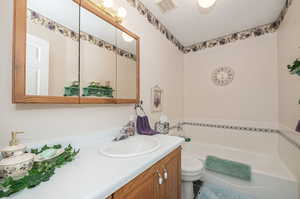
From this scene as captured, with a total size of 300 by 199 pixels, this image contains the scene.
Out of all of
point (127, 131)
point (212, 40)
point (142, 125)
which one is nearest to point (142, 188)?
point (127, 131)

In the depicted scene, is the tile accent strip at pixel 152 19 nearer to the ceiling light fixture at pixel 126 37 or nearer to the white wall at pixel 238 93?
the ceiling light fixture at pixel 126 37

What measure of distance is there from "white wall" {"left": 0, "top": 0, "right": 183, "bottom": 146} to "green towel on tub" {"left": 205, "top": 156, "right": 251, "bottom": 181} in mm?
915

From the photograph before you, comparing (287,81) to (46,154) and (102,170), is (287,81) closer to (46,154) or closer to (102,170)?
(102,170)

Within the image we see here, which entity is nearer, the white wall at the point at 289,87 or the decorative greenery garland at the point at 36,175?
the decorative greenery garland at the point at 36,175

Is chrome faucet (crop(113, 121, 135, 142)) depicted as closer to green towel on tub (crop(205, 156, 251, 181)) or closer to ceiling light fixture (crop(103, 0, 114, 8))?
ceiling light fixture (crop(103, 0, 114, 8))

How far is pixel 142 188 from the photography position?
2.13ft

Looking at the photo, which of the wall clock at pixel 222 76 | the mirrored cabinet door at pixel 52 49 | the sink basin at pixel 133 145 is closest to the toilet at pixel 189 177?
the sink basin at pixel 133 145

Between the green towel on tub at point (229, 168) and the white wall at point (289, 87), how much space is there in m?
0.42

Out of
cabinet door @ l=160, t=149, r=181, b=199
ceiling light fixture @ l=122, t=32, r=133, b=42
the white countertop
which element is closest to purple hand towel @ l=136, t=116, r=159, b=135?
cabinet door @ l=160, t=149, r=181, b=199

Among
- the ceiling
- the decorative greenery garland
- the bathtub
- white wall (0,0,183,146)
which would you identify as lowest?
the bathtub

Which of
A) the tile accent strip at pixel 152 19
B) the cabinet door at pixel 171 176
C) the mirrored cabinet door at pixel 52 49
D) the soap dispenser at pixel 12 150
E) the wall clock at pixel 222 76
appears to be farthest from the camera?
the wall clock at pixel 222 76

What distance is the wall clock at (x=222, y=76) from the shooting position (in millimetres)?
2131

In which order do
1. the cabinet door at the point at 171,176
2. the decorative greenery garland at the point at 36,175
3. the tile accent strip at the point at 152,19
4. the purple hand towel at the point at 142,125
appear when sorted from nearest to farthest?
1. the decorative greenery garland at the point at 36,175
2. the cabinet door at the point at 171,176
3. the purple hand towel at the point at 142,125
4. the tile accent strip at the point at 152,19

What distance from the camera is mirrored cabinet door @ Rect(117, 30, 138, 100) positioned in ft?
3.89
